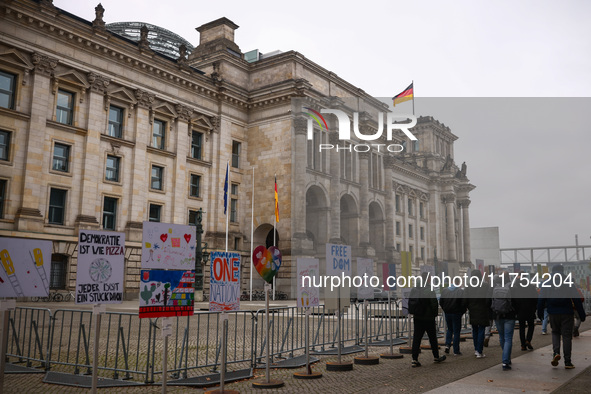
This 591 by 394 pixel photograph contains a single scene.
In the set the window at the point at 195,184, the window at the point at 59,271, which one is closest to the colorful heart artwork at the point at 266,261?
the window at the point at 59,271

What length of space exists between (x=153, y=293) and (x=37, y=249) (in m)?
2.31

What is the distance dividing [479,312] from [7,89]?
30272 millimetres

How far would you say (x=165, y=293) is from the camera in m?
8.27

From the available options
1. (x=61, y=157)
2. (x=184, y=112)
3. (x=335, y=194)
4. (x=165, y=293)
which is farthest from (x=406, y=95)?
(x=165, y=293)

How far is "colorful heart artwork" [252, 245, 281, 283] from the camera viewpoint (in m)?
9.73

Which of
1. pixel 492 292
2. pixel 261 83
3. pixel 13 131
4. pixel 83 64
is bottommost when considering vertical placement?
pixel 492 292

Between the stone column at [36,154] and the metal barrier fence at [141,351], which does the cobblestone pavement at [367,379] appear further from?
the stone column at [36,154]

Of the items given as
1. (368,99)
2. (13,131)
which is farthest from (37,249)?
(368,99)

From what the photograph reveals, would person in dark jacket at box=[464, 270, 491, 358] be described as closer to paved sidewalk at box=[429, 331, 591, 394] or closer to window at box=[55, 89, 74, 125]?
paved sidewalk at box=[429, 331, 591, 394]

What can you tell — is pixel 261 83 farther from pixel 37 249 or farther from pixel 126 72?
pixel 37 249

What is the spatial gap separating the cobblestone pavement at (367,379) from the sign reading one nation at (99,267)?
2.19 meters

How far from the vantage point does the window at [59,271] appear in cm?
3234

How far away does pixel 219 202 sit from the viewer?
43469 mm

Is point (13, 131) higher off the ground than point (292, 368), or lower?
higher
